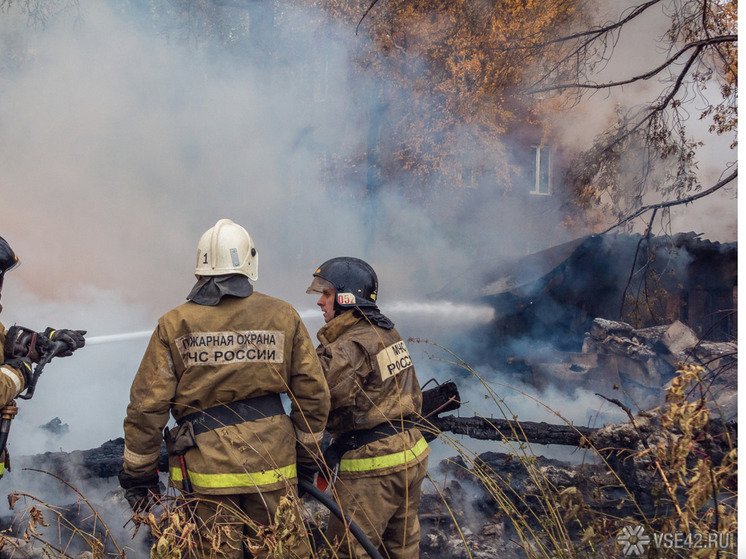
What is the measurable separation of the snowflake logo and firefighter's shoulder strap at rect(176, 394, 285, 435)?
62.1 inches

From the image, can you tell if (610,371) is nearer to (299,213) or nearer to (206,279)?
(299,213)

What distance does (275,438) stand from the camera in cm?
277

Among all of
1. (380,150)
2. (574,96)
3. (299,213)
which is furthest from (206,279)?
(574,96)

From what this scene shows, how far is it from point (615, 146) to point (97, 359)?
5.44 meters

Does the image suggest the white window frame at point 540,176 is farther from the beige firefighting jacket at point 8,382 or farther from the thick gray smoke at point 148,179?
the beige firefighting jacket at point 8,382

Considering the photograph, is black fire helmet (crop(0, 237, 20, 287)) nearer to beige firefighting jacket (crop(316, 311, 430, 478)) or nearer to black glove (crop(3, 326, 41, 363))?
black glove (crop(3, 326, 41, 363))

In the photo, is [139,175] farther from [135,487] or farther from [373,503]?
[373,503]

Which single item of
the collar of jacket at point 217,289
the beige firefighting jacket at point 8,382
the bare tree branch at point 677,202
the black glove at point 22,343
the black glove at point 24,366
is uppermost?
the bare tree branch at point 677,202

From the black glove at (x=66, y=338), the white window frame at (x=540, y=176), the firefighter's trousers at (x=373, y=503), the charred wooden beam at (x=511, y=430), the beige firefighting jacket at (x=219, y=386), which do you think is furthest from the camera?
the white window frame at (x=540, y=176)

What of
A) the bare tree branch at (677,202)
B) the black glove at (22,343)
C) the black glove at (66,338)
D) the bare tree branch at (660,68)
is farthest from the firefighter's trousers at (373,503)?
the bare tree branch at (660,68)

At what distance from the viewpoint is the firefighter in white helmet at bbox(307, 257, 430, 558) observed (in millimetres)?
3111

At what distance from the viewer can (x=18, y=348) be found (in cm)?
307

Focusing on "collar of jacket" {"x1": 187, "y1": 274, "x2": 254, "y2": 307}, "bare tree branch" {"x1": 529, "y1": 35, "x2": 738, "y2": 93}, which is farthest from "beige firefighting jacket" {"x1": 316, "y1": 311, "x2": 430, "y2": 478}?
"bare tree branch" {"x1": 529, "y1": 35, "x2": 738, "y2": 93}

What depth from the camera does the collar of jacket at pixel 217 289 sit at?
278 centimetres
